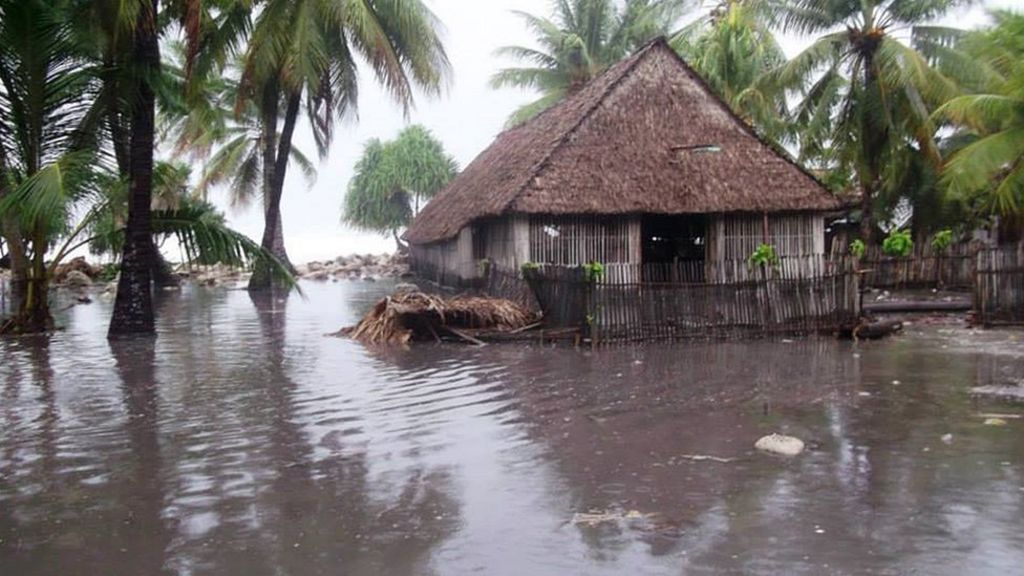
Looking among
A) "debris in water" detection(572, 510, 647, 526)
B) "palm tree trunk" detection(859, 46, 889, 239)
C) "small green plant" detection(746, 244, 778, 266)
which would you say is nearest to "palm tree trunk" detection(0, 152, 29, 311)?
"small green plant" detection(746, 244, 778, 266)

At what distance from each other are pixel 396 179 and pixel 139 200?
37288mm

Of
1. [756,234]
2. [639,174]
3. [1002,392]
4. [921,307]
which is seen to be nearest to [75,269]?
[639,174]

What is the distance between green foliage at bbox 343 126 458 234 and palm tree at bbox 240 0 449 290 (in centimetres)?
2269

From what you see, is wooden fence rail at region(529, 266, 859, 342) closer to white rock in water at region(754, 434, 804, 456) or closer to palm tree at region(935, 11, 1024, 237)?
palm tree at region(935, 11, 1024, 237)

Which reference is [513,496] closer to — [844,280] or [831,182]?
[844,280]

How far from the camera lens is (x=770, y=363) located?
35.2 feet

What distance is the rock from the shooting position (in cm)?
3047

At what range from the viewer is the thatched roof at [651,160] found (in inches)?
671

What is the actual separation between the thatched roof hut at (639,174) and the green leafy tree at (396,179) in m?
30.7

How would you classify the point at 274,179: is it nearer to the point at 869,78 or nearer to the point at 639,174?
the point at 639,174

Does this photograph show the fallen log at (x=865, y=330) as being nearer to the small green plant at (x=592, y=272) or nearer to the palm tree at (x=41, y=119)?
the small green plant at (x=592, y=272)

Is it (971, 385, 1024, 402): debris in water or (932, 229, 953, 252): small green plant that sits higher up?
(932, 229, 953, 252): small green plant

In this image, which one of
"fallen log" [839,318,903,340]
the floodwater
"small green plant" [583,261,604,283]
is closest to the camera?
the floodwater

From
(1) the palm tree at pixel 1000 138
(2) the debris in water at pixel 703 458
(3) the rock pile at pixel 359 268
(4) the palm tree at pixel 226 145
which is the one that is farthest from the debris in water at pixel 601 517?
(3) the rock pile at pixel 359 268
